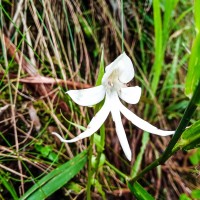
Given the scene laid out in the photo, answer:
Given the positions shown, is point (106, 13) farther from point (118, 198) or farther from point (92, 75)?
point (118, 198)

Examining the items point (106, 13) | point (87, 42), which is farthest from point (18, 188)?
point (106, 13)

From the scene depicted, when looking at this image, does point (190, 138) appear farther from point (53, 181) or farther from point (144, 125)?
point (53, 181)

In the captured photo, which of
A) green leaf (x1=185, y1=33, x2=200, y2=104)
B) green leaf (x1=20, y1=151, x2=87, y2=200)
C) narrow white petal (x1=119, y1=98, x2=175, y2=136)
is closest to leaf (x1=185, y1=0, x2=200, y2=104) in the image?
green leaf (x1=185, y1=33, x2=200, y2=104)

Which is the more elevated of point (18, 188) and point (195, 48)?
point (195, 48)

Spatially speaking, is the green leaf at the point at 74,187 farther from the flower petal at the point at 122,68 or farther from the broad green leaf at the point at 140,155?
the flower petal at the point at 122,68

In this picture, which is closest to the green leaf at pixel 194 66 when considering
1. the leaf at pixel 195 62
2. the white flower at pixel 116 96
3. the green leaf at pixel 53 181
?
the leaf at pixel 195 62

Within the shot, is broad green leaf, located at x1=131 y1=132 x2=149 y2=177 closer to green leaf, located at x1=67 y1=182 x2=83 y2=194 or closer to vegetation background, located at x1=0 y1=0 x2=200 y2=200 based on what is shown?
vegetation background, located at x1=0 y1=0 x2=200 y2=200
